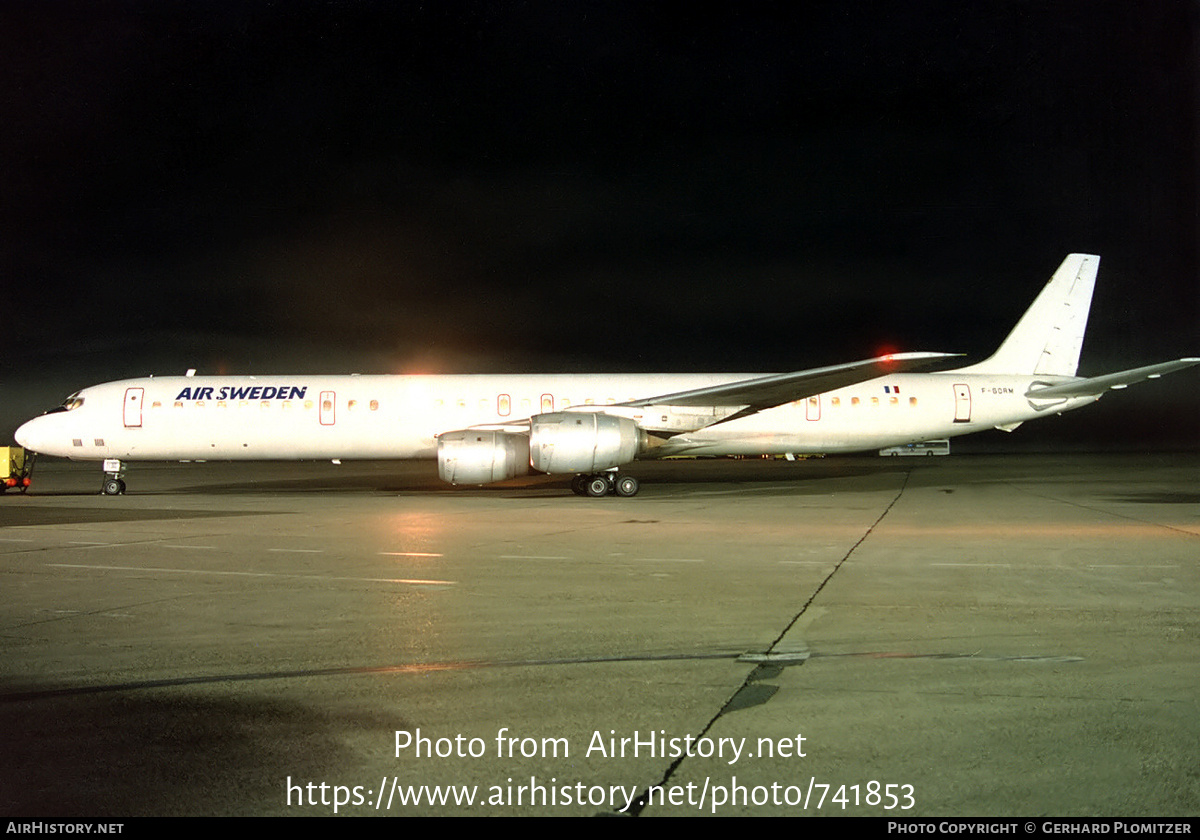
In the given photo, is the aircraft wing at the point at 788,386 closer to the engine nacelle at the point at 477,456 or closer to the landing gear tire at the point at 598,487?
the landing gear tire at the point at 598,487

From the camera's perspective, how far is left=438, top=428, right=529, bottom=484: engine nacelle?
1922 centimetres

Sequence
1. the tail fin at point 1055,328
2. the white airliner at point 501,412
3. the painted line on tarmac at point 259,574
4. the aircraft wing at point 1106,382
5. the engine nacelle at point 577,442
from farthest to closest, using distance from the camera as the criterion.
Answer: the tail fin at point 1055,328 → the white airliner at point 501,412 → the aircraft wing at point 1106,382 → the engine nacelle at point 577,442 → the painted line on tarmac at point 259,574

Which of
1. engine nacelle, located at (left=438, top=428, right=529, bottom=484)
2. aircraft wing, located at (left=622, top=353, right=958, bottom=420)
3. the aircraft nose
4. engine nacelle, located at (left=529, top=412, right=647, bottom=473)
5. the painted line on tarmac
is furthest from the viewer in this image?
the aircraft nose

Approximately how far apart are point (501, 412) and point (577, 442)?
4.26 meters

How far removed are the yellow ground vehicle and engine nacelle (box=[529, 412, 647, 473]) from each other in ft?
50.4

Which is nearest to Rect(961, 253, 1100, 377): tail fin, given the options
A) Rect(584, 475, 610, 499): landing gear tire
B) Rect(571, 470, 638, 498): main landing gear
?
Rect(571, 470, 638, 498): main landing gear

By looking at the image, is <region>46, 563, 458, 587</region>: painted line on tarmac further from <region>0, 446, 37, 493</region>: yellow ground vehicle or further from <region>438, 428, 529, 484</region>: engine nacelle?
<region>0, 446, 37, 493</region>: yellow ground vehicle

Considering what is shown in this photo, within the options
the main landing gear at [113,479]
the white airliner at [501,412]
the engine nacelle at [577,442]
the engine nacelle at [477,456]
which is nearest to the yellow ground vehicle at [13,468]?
the white airliner at [501,412]

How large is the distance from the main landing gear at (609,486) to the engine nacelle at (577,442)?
1560 millimetres

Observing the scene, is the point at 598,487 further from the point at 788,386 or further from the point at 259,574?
the point at 259,574

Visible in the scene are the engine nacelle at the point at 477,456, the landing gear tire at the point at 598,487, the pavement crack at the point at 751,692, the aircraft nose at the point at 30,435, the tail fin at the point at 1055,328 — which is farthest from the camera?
the tail fin at the point at 1055,328

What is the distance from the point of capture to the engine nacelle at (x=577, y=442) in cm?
1898

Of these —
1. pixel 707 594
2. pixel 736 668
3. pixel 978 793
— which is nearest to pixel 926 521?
pixel 707 594
